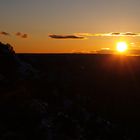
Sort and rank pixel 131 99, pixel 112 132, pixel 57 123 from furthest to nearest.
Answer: pixel 131 99 → pixel 112 132 → pixel 57 123

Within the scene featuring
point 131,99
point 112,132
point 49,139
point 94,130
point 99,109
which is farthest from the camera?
point 131,99

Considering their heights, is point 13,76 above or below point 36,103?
above

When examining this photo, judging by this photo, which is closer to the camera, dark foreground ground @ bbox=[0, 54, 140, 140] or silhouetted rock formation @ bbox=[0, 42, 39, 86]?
dark foreground ground @ bbox=[0, 54, 140, 140]

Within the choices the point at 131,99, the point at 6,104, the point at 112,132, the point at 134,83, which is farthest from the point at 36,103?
the point at 134,83

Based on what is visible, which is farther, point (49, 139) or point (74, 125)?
point (74, 125)

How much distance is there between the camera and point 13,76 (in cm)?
5631

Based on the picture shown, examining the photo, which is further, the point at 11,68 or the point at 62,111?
the point at 11,68

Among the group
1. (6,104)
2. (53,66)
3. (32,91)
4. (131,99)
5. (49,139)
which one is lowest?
(49,139)

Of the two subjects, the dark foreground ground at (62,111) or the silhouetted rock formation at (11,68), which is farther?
the silhouetted rock formation at (11,68)

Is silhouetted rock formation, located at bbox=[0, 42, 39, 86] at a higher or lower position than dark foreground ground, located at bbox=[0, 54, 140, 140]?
higher

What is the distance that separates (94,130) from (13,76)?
11.8 m

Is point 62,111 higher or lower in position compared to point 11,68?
lower

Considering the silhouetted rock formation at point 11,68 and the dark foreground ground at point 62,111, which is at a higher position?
the silhouetted rock formation at point 11,68

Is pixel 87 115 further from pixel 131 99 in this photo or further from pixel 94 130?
pixel 131 99
